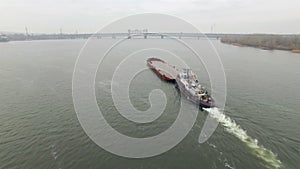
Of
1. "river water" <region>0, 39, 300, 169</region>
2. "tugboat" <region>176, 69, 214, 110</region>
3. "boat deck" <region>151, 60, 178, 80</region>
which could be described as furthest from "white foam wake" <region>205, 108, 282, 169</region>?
"boat deck" <region>151, 60, 178, 80</region>

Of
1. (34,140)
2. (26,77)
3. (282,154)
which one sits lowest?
(282,154)

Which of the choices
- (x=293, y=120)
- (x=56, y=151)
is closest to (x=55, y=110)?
(x=56, y=151)

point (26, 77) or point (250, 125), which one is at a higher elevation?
point (26, 77)

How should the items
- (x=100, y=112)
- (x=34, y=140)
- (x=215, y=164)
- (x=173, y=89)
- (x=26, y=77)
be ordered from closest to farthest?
(x=215, y=164) → (x=34, y=140) → (x=100, y=112) → (x=173, y=89) → (x=26, y=77)

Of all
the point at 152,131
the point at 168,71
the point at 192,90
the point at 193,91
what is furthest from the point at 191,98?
the point at 168,71

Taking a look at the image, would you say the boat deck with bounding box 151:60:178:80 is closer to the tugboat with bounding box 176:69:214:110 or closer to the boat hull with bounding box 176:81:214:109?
the tugboat with bounding box 176:69:214:110

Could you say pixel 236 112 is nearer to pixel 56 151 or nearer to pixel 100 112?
pixel 100 112

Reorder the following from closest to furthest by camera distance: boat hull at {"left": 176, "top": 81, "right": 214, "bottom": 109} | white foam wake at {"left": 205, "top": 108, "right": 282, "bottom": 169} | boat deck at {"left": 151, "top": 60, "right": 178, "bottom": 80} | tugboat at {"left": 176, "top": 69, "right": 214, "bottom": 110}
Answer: white foam wake at {"left": 205, "top": 108, "right": 282, "bottom": 169} → boat hull at {"left": 176, "top": 81, "right": 214, "bottom": 109} → tugboat at {"left": 176, "top": 69, "right": 214, "bottom": 110} → boat deck at {"left": 151, "top": 60, "right": 178, "bottom": 80}
